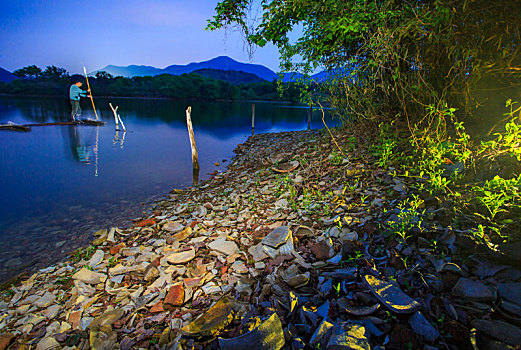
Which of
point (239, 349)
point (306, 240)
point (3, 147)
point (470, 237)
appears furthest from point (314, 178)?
point (3, 147)

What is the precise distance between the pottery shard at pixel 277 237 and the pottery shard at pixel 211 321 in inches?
47.1

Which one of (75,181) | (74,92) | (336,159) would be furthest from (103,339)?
(74,92)

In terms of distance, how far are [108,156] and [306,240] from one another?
62.1 ft

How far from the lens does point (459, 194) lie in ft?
11.1

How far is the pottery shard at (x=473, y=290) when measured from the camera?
6.95 feet

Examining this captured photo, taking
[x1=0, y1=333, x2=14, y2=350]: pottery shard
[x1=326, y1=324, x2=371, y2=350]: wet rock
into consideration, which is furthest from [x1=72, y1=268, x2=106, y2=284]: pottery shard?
[x1=326, y1=324, x2=371, y2=350]: wet rock

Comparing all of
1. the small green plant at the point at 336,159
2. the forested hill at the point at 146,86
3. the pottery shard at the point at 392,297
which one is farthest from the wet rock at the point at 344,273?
the forested hill at the point at 146,86

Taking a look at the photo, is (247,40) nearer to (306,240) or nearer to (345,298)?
(306,240)

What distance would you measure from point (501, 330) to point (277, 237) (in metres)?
2.58

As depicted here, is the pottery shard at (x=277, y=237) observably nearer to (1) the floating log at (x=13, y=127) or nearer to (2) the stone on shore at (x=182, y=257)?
(2) the stone on shore at (x=182, y=257)

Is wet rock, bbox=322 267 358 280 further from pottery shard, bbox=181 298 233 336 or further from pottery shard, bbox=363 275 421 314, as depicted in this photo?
pottery shard, bbox=181 298 233 336

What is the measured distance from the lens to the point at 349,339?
1.95m

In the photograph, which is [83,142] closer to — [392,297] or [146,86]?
[392,297]

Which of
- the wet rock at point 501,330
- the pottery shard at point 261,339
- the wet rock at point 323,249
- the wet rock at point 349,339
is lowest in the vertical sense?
the pottery shard at point 261,339
